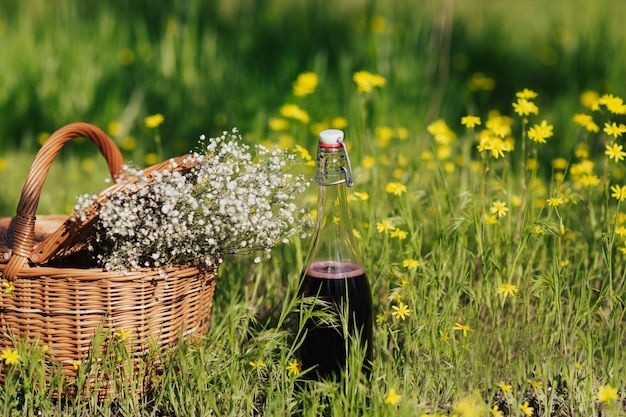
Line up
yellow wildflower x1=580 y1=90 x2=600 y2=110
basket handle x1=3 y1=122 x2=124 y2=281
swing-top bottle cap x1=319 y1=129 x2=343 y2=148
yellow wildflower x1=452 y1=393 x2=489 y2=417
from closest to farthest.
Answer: yellow wildflower x1=452 y1=393 x2=489 y2=417 → swing-top bottle cap x1=319 y1=129 x2=343 y2=148 → basket handle x1=3 y1=122 x2=124 y2=281 → yellow wildflower x1=580 y1=90 x2=600 y2=110

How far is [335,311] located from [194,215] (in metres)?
0.47

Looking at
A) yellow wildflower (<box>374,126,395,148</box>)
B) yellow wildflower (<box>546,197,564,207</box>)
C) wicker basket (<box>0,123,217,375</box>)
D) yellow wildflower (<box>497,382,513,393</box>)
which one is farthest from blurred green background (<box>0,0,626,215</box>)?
yellow wildflower (<box>497,382,513,393</box>)

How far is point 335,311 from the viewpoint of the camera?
212cm

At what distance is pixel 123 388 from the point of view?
2.19 meters

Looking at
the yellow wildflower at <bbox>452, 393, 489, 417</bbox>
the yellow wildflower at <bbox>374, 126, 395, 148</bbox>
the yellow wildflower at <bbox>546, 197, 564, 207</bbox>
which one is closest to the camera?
the yellow wildflower at <bbox>452, 393, 489, 417</bbox>

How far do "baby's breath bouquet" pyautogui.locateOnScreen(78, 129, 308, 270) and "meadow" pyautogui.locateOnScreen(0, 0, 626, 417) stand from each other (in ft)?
0.77

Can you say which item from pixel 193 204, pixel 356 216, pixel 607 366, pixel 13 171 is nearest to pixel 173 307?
pixel 193 204

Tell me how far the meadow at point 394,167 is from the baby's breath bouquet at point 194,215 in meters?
0.24

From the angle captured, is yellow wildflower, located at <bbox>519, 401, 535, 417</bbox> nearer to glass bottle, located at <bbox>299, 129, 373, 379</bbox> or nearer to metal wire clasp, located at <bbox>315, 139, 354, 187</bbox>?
glass bottle, located at <bbox>299, 129, 373, 379</bbox>

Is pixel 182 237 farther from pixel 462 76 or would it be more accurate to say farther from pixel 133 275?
pixel 462 76

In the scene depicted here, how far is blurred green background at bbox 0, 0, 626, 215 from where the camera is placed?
4.19 m

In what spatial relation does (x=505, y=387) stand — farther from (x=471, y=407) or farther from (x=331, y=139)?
(x=331, y=139)

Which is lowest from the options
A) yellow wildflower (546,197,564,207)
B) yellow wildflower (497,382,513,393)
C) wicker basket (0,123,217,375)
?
yellow wildflower (497,382,513,393)

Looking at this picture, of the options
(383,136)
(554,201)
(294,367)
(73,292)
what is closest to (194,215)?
(73,292)
